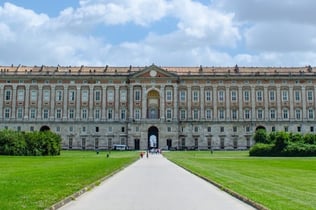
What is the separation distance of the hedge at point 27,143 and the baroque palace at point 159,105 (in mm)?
39822

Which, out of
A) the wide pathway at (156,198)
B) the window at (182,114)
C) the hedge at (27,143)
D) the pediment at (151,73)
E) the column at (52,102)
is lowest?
the wide pathway at (156,198)

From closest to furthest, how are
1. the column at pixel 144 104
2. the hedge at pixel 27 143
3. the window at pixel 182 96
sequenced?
the hedge at pixel 27 143
the column at pixel 144 104
the window at pixel 182 96

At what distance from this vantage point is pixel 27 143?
62.1 m

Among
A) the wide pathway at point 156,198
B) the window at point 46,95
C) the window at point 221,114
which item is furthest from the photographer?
the window at point 46,95

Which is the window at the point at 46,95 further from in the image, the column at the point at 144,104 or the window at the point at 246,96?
the window at the point at 246,96

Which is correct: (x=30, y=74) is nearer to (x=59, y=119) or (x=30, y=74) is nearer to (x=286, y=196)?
(x=59, y=119)

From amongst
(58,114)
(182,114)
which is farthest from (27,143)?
(182,114)

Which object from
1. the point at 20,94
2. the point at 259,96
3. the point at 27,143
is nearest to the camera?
the point at 27,143

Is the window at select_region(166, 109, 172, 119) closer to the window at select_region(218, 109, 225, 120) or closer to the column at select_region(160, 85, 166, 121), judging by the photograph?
the column at select_region(160, 85, 166, 121)

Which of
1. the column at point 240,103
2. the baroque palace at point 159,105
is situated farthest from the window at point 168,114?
the column at point 240,103

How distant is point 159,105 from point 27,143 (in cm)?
4577

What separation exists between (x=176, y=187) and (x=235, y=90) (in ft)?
282

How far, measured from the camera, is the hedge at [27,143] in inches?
2368

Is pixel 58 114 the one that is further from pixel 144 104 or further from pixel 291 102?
pixel 291 102
